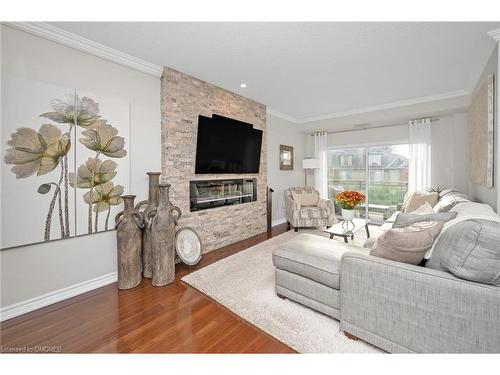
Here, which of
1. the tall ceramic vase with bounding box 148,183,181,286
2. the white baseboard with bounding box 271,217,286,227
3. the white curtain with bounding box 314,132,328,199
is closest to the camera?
the tall ceramic vase with bounding box 148,183,181,286

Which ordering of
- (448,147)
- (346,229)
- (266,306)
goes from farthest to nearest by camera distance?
(448,147)
(346,229)
(266,306)

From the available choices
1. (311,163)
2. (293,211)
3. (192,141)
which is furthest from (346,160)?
(192,141)

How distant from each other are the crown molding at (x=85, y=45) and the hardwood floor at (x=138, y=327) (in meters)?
2.49

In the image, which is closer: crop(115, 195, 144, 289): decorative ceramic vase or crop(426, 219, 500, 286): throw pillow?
crop(426, 219, 500, 286): throw pillow

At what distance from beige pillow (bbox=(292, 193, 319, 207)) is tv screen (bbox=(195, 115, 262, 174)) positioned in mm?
1191

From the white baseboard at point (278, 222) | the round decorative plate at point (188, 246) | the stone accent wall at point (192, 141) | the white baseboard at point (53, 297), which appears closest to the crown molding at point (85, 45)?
the stone accent wall at point (192, 141)

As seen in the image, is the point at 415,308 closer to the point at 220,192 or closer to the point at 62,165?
the point at 220,192

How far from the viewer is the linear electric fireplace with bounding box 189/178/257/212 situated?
3.34 meters

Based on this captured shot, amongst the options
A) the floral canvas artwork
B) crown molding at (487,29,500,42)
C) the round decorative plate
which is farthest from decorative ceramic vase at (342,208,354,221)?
the floral canvas artwork

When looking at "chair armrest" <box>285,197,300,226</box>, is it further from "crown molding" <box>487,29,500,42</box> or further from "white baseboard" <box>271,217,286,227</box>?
"crown molding" <box>487,29,500,42</box>

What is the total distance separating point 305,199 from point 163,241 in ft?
10.9

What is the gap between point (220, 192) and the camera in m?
3.76

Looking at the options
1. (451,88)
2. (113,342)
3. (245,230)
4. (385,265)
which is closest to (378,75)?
(451,88)

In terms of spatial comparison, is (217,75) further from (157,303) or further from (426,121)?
(426,121)
